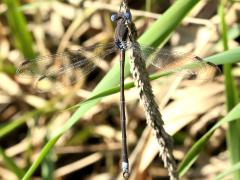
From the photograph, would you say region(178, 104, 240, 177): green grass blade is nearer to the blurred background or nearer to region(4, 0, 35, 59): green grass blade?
the blurred background

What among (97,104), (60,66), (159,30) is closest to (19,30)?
(97,104)

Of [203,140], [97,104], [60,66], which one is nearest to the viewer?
[203,140]

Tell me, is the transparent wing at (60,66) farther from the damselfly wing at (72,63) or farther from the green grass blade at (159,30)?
the green grass blade at (159,30)

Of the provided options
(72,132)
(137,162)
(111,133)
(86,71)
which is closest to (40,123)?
(72,132)

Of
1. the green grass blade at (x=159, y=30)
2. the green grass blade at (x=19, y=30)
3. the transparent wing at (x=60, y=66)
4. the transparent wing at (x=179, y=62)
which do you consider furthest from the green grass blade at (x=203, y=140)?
the green grass blade at (x=19, y=30)

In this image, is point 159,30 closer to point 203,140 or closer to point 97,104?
point 203,140

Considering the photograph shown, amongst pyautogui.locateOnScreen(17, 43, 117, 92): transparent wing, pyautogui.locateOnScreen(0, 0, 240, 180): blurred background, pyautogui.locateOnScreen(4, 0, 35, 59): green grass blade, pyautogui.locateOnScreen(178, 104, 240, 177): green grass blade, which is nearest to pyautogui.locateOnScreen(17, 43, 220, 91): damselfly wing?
pyautogui.locateOnScreen(17, 43, 117, 92): transparent wing

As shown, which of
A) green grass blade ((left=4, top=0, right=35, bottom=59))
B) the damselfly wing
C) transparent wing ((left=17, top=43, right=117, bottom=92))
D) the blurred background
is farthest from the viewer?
green grass blade ((left=4, top=0, right=35, bottom=59))

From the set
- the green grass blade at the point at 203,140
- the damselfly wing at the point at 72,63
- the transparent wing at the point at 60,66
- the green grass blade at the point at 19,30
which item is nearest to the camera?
the green grass blade at the point at 203,140
